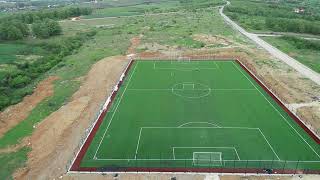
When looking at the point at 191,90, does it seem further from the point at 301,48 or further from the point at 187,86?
the point at 301,48

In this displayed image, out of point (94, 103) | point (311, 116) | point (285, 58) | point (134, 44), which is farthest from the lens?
point (134, 44)

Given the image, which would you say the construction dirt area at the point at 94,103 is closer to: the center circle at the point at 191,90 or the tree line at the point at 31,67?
the tree line at the point at 31,67

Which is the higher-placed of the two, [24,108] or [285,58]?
[285,58]

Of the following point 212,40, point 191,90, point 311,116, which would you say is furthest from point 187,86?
point 212,40

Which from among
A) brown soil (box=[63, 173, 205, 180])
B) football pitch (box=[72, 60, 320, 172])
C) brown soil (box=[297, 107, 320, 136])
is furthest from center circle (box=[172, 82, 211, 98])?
brown soil (box=[63, 173, 205, 180])

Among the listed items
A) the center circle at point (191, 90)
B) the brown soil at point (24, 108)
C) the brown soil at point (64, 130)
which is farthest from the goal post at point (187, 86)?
the brown soil at point (24, 108)

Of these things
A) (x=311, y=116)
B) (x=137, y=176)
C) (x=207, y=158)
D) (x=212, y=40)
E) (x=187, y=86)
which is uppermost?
(x=212, y=40)

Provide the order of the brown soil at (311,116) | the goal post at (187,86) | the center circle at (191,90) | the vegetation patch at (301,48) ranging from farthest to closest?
the vegetation patch at (301,48) < the goal post at (187,86) < the center circle at (191,90) < the brown soil at (311,116)
